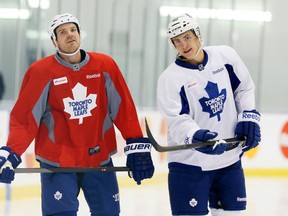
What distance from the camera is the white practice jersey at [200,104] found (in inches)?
122

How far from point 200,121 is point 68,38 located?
2.09 ft

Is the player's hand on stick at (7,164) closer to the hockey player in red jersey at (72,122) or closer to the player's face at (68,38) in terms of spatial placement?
the hockey player in red jersey at (72,122)

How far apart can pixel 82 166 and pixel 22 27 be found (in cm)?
426

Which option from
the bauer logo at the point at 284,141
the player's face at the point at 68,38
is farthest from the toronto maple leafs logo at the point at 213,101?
the bauer logo at the point at 284,141

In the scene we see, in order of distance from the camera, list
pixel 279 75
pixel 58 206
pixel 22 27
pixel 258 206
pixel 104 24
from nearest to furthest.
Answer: pixel 58 206 → pixel 258 206 → pixel 22 27 → pixel 104 24 → pixel 279 75

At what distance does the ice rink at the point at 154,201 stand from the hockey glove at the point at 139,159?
1516mm

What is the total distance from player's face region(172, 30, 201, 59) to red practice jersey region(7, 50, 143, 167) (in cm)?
28

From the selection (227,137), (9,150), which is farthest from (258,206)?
(9,150)

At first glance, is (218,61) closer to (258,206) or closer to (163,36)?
(258,206)

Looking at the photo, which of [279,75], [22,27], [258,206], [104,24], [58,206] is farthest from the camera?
[279,75]

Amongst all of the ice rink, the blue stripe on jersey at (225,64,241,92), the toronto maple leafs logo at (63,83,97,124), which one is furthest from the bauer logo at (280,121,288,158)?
the toronto maple leafs logo at (63,83,97,124)

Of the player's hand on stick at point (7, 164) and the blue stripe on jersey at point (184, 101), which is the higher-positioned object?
the blue stripe on jersey at point (184, 101)

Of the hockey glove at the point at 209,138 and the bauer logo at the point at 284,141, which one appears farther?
the bauer logo at the point at 284,141

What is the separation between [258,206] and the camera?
539 centimetres
